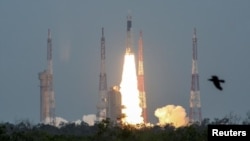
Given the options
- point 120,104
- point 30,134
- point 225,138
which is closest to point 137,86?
point 120,104

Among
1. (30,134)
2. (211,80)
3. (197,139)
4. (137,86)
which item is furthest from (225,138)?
(137,86)

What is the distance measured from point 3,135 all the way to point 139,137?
230 inches

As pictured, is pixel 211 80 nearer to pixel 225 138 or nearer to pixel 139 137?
pixel 225 138

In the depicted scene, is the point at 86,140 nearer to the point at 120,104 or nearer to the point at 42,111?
the point at 120,104

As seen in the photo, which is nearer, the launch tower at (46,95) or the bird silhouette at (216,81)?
the bird silhouette at (216,81)

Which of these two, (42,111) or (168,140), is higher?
(42,111)

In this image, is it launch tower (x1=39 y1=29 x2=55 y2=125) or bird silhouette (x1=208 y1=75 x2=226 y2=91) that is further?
launch tower (x1=39 y1=29 x2=55 y2=125)

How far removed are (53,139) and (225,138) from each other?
16.0 m

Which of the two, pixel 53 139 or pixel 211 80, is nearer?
pixel 211 80

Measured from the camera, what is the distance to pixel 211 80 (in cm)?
2786

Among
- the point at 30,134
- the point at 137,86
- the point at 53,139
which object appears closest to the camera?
the point at 53,139

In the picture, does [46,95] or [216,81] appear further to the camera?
[46,95]

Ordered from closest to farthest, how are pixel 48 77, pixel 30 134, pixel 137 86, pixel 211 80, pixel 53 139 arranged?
pixel 211 80, pixel 53 139, pixel 30 134, pixel 137 86, pixel 48 77

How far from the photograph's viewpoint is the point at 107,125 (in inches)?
1821
